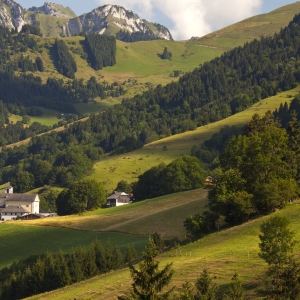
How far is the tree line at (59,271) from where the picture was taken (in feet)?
242

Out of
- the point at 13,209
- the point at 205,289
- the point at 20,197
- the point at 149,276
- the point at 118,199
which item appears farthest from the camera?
the point at 20,197

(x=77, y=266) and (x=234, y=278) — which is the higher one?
(x=77, y=266)

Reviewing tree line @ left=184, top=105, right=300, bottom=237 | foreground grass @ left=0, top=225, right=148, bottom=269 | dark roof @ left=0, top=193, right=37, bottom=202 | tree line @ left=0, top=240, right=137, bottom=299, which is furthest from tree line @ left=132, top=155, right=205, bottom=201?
tree line @ left=0, top=240, right=137, bottom=299

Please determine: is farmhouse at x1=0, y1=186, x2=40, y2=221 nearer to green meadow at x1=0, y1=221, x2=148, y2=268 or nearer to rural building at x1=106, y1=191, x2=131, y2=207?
rural building at x1=106, y1=191, x2=131, y2=207

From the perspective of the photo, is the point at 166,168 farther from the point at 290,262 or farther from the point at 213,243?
the point at 290,262

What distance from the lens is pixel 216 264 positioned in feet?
178

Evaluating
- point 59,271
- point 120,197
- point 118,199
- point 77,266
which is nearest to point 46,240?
point 59,271

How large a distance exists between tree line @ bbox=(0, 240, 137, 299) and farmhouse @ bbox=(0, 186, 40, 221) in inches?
3934

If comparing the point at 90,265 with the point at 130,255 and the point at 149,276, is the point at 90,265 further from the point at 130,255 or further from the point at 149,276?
the point at 149,276

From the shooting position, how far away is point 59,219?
122 m

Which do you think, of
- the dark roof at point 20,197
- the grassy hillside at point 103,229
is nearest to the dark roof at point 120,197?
the dark roof at point 20,197

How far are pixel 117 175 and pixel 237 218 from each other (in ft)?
384

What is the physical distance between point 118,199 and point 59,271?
93966 millimetres

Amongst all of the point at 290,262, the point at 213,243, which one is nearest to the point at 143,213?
the point at 213,243
